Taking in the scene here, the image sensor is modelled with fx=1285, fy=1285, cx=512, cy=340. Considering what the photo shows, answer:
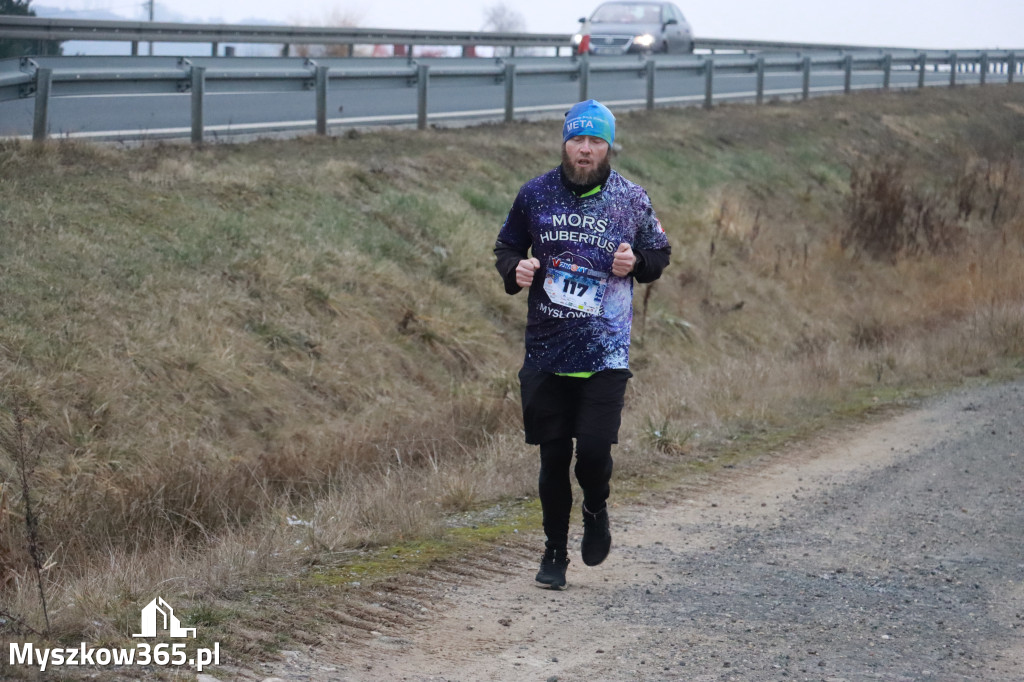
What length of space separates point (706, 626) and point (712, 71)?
24.2m

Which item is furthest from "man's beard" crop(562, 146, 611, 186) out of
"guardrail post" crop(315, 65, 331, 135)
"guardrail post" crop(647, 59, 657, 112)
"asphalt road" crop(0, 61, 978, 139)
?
"guardrail post" crop(647, 59, 657, 112)

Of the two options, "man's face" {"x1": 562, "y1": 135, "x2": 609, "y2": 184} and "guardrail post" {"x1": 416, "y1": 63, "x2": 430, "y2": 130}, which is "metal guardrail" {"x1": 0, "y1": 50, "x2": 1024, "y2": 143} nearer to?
"guardrail post" {"x1": 416, "y1": 63, "x2": 430, "y2": 130}

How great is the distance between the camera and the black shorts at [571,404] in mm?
5473

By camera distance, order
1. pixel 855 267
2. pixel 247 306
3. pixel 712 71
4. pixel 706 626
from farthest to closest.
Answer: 1. pixel 712 71
2. pixel 855 267
3. pixel 247 306
4. pixel 706 626

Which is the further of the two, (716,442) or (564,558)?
(716,442)

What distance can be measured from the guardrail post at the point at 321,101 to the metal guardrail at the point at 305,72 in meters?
0.01

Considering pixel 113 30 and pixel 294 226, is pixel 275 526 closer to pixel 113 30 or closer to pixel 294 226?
pixel 294 226

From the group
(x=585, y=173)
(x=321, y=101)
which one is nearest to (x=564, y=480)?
(x=585, y=173)

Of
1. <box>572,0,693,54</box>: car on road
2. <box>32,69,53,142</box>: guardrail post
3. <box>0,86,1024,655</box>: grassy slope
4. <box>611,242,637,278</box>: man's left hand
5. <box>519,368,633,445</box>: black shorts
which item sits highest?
<box>572,0,693,54</box>: car on road

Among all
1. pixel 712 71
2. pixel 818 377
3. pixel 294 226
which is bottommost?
pixel 818 377

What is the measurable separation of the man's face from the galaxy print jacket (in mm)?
65

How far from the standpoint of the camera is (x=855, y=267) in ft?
65.1

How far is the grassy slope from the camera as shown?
7371mm

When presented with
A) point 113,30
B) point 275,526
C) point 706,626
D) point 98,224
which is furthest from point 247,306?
point 113,30
